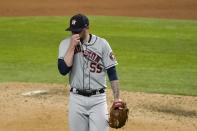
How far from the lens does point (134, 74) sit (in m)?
13.3

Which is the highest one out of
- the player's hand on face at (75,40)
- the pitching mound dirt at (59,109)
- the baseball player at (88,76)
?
the player's hand on face at (75,40)

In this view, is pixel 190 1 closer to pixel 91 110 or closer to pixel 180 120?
pixel 180 120

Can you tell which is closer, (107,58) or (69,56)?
(69,56)

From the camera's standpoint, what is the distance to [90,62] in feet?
18.2

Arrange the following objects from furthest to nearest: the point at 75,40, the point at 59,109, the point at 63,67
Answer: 1. the point at 59,109
2. the point at 63,67
3. the point at 75,40

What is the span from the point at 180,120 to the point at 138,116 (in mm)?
743

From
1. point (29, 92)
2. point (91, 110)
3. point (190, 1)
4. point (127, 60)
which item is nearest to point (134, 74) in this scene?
point (127, 60)

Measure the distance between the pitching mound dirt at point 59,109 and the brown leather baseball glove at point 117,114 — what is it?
101 inches

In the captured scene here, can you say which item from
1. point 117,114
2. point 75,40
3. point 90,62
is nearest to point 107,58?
point 90,62

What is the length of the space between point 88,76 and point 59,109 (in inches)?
151

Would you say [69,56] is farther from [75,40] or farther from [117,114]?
[117,114]

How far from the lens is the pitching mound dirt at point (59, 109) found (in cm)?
842

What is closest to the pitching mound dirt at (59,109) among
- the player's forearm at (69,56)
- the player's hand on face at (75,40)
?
the player's forearm at (69,56)

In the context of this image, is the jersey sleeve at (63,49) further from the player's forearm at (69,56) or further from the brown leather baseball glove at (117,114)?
the brown leather baseball glove at (117,114)
